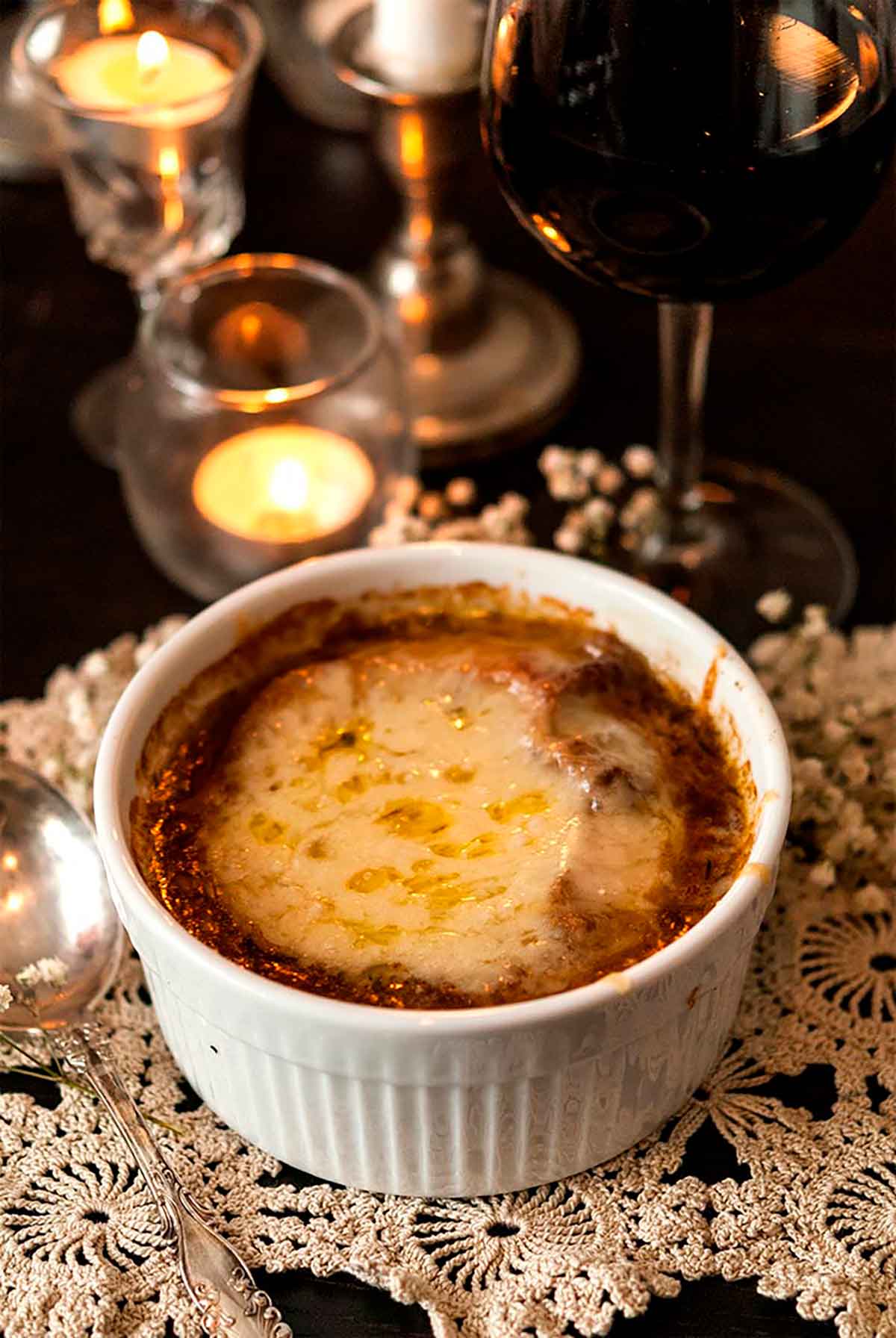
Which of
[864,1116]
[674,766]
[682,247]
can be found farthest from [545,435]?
[864,1116]

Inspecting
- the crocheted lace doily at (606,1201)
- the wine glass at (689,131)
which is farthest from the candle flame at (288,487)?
the crocheted lace doily at (606,1201)

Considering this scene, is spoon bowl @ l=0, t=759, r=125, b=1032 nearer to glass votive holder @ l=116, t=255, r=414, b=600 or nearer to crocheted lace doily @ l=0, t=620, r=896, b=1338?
crocheted lace doily @ l=0, t=620, r=896, b=1338

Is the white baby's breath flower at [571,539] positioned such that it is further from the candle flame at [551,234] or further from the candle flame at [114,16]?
the candle flame at [114,16]

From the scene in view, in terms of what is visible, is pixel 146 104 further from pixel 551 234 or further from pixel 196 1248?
pixel 196 1248

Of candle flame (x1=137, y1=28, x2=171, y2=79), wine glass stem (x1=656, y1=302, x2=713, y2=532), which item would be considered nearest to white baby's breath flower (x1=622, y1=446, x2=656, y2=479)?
wine glass stem (x1=656, y1=302, x2=713, y2=532)

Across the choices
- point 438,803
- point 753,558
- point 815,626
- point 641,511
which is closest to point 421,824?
point 438,803

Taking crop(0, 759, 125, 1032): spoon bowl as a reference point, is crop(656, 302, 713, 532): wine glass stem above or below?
above
